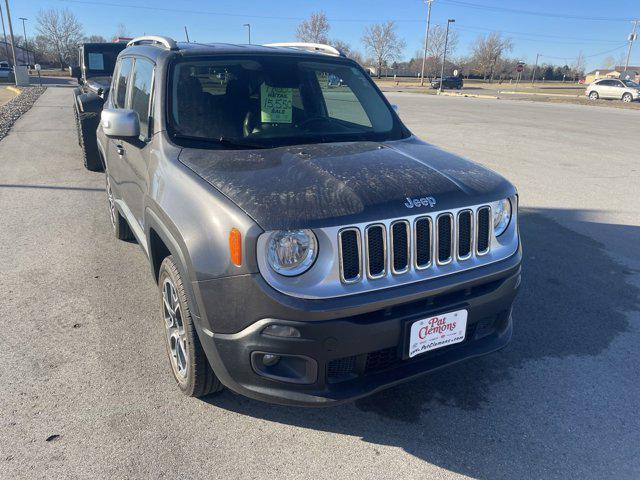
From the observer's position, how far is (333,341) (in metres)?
2.25

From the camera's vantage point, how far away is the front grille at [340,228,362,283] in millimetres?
2281

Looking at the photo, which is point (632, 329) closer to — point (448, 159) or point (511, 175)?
point (448, 159)

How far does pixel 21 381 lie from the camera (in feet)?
10.00

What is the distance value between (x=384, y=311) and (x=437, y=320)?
0.30m

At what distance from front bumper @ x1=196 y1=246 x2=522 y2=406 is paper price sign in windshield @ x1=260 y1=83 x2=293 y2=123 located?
1576 mm

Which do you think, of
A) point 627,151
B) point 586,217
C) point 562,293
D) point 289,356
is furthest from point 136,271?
point 627,151

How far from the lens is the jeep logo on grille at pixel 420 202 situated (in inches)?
95.6

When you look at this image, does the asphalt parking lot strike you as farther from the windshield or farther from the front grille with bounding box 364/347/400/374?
the windshield

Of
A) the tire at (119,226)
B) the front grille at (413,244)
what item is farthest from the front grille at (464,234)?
the tire at (119,226)

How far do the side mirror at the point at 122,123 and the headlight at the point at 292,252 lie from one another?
5.25ft

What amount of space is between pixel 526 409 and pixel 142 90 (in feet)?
10.9

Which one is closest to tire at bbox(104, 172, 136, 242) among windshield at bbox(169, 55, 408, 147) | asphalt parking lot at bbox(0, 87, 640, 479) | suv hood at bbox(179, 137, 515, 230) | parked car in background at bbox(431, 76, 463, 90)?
asphalt parking lot at bbox(0, 87, 640, 479)

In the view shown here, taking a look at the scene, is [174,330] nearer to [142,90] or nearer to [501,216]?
[142,90]

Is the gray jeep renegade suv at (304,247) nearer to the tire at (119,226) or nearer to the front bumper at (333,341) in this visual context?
the front bumper at (333,341)
